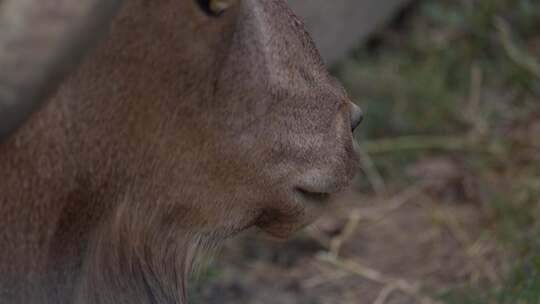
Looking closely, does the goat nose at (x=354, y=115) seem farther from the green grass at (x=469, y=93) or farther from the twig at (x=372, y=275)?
the green grass at (x=469, y=93)

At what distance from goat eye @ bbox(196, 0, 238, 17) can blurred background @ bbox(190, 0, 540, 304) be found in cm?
104

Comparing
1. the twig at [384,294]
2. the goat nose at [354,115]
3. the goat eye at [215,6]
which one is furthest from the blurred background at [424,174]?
the goat eye at [215,6]

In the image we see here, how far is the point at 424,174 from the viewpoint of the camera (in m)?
3.92

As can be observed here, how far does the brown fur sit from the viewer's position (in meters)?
1.81

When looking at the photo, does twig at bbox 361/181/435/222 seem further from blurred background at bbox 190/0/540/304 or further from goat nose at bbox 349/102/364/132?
goat nose at bbox 349/102/364/132

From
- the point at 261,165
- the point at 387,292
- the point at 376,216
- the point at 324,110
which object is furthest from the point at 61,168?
the point at 376,216

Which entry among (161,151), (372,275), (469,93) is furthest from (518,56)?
(161,151)

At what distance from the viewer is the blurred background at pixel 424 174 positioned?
10.6 feet

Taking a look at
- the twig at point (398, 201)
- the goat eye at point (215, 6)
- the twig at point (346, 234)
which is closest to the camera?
the goat eye at point (215, 6)

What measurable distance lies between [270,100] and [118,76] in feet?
0.78

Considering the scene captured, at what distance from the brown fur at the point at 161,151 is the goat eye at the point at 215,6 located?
0.04 ft

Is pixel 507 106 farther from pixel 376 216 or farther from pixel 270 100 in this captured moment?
pixel 270 100

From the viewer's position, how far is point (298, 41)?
1.94m

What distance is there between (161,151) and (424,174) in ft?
7.07
